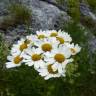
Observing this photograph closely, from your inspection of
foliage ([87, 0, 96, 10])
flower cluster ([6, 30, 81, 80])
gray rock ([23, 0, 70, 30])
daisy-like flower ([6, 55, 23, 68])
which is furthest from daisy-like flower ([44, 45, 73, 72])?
foliage ([87, 0, 96, 10])

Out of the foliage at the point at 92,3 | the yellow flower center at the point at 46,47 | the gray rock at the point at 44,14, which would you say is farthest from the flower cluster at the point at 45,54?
the foliage at the point at 92,3

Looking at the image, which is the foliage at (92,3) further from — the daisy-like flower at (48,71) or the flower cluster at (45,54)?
the daisy-like flower at (48,71)

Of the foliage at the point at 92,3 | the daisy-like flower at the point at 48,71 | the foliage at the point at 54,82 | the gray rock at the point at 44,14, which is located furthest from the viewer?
the foliage at the point at 92,3

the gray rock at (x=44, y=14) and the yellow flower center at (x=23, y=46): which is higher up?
the yellow flower center at (x=23, y=46)

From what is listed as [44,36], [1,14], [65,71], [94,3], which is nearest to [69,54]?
[65,71]

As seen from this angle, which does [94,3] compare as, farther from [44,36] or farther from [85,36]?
[44,36]

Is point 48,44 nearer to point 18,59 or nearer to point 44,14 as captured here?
point 18,59
